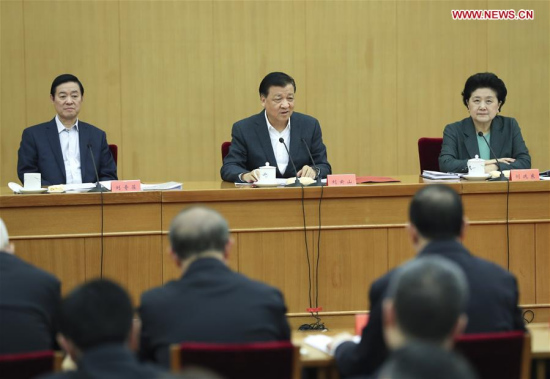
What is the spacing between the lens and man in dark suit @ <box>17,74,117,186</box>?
5.24m

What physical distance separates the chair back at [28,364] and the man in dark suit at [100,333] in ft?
0.51

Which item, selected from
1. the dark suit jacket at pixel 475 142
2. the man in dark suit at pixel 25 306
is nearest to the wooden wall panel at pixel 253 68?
the dark suit jacket at pixel 475 142

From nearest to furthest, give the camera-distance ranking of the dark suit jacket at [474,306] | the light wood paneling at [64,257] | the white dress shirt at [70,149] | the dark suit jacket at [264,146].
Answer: the dark suit jacket at [474,306] < the light wood paneling at [64,257] < the dark suit jacket at [264,146] < the white dress shirt at [70,149]

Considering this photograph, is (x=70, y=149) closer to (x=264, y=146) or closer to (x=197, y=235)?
(x=264, y=146)

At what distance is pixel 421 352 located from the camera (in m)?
1.31

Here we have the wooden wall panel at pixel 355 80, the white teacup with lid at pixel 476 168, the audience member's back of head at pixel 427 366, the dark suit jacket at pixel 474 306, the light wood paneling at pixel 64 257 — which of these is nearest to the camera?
the audience member's back of head at pixel 427 366

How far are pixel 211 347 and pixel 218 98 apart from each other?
16.6ft

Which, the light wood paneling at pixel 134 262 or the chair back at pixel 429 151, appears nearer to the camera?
the light wood paneling at pixel 134 262

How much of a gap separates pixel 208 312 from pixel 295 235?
191cm

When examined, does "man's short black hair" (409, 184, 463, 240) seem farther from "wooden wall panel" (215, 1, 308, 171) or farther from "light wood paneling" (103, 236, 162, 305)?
"wooden wall panel" (215, 1, 308, 171)

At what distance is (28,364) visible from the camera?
6.70 ft

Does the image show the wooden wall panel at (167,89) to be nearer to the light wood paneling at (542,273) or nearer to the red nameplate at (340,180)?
the red nameplate at (340,180)

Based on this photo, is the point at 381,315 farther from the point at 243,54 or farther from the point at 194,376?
the point at 243,54

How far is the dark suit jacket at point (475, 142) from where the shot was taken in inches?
205
